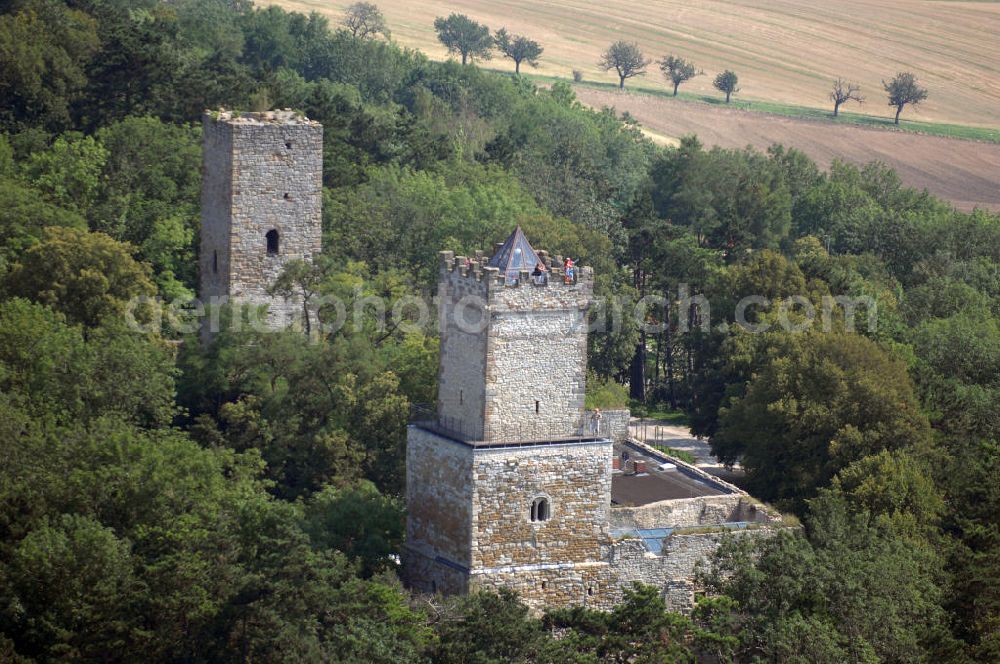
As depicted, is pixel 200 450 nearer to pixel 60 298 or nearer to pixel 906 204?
pixel 60 298

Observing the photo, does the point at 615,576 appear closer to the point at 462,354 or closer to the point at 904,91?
the point at 462,354

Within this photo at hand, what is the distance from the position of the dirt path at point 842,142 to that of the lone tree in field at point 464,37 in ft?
21.7

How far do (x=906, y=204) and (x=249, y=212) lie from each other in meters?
47.6

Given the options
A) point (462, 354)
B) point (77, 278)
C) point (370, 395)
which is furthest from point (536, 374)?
point (77, 278)

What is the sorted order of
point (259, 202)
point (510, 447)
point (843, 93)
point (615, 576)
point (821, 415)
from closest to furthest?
point (510, 447) < point (615, 576) < point (821, 415) < point (259, 202) < point (843, 93)

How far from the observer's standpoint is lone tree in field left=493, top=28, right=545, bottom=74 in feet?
438

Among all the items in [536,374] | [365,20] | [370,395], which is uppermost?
[365,20]

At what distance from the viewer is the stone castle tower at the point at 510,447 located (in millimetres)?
44656

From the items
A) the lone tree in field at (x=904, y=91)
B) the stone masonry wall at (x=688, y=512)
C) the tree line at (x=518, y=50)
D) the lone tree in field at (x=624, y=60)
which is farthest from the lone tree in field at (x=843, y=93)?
the stone masonry wall at (x=688, y=512)

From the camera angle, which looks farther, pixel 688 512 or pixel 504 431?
pixel 688 512

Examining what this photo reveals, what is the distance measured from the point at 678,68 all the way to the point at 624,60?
3525 mm

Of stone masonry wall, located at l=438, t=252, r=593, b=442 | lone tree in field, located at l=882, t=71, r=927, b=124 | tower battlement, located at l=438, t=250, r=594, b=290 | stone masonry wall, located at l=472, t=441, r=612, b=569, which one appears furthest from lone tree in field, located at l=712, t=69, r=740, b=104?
stone masonry wall, located at l=472, t=441, r=612, b=569

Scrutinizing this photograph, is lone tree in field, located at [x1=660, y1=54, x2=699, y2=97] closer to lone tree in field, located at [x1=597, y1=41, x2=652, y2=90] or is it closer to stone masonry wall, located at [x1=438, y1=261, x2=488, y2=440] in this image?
lone tree in field, located at [x1=597, y1=41, x2=652, y2=90]

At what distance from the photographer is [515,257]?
4547 cm
